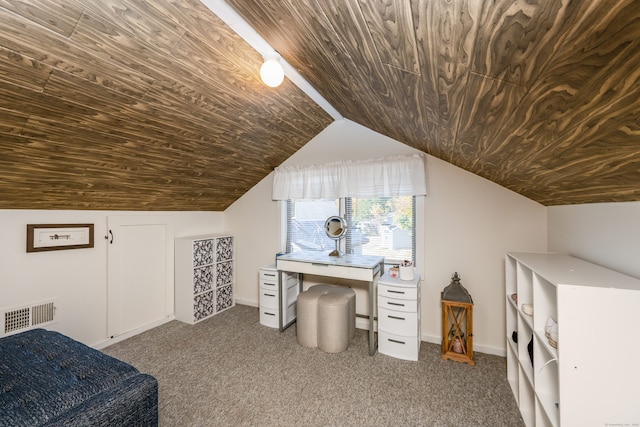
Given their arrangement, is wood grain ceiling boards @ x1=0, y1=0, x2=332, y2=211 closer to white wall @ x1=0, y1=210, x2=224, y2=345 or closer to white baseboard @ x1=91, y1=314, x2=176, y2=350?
white wall @ x1=0, y1=210, x2=224, y2=345

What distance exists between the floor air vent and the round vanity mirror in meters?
2.71

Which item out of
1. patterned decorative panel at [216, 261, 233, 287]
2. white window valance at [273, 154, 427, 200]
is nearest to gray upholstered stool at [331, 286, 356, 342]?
white window valance at [273, 154, 427, 200]

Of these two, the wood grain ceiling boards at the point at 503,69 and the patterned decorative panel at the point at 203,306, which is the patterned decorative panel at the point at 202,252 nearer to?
the patterned decorative panel at the point at 203,306

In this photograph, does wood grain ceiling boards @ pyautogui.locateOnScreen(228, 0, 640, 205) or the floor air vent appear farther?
the floor air vent

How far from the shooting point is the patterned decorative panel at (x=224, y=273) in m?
3.74

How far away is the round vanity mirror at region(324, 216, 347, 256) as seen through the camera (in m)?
3.12

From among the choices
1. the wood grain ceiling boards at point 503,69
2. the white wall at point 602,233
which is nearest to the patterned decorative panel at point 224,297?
the wood grain ceiling boards at point 503,69

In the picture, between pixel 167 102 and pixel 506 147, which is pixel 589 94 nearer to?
pixel 506 147

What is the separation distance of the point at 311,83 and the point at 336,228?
62.9 inches

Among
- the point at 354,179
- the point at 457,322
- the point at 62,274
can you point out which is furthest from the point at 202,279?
the point at 457,322

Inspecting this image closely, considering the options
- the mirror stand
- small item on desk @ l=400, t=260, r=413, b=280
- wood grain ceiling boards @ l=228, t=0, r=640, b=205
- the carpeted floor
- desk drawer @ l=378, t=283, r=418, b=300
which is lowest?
the carpeted floor

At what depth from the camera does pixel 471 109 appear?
1.13m

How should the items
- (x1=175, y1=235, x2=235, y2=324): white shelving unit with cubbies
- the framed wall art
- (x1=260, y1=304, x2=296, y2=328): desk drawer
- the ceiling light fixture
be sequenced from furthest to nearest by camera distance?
(x1=175, y1=235, x2=235, y2=324): white shelving unit with cubbies, (x1=260, y1=304, x2=296, y2=328): desk drawer, the framed wall art, the ceiling light fixture

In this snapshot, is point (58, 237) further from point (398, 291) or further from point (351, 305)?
point (398, 291)
